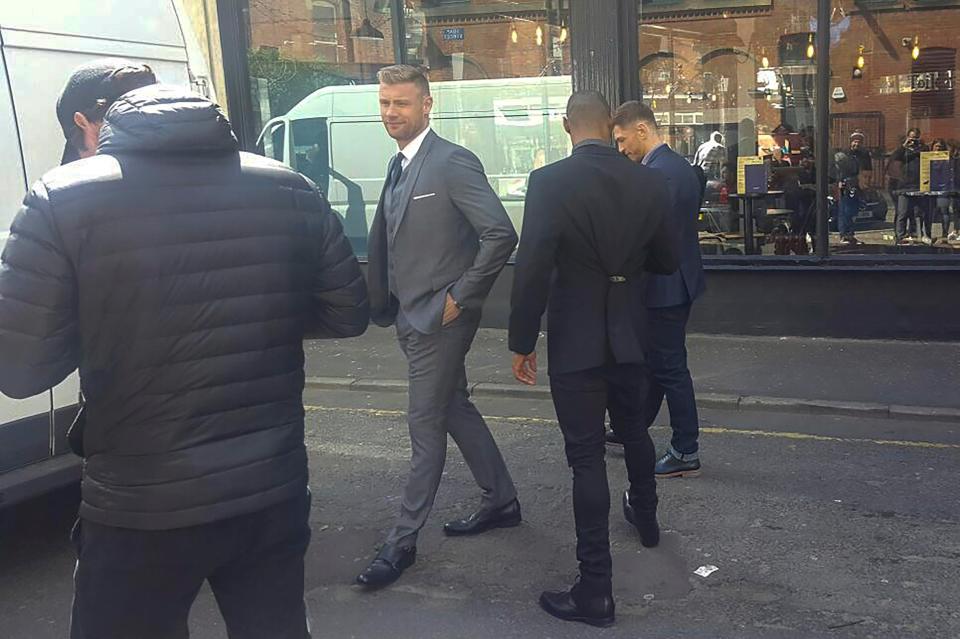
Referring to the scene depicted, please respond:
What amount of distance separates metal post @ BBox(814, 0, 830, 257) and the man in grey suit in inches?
223

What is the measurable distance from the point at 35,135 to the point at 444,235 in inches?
72.4

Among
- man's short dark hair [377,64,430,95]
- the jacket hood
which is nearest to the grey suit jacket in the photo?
man's short dark hair [377,64,430,95]

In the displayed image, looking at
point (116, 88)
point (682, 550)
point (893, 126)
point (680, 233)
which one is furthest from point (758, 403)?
point (116, 88)

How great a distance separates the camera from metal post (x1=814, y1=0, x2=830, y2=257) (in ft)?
28.7

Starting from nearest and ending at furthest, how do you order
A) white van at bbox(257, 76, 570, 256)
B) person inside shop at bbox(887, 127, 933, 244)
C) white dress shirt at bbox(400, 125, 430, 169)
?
white dress shirt at bbox(400, 125, 430, 169), person inside shop at bbox(887, 127, 933, 244), white van at bbox(257, 76, 570, 256)

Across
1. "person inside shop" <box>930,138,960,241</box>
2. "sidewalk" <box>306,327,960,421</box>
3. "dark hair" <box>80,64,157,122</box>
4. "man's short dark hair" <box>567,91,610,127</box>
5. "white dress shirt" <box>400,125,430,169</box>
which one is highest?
"dark hair" <box>80,64,157,122</box>

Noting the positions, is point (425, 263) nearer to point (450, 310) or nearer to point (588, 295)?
point (450, 310)

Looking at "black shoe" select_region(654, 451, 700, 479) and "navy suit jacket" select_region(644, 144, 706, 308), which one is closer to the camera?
"navy suit jacket" select_region(644, 144, 706, 308)

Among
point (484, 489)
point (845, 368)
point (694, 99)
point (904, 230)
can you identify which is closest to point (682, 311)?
point (484, 489)

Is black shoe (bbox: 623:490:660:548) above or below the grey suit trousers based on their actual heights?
below

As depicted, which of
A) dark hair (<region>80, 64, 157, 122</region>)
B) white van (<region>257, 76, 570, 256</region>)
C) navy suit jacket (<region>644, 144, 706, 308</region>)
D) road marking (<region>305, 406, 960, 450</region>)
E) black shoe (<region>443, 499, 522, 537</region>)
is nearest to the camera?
dark hair (<region>80, 64, 157, 122</region>)

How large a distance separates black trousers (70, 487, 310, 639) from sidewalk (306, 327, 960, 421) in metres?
5.01

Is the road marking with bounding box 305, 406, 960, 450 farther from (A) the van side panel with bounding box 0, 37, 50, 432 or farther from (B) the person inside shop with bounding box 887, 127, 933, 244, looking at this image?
(B) the person inside shop with bounding box 887, 127, 933, 244

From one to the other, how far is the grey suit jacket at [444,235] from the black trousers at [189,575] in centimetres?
174
